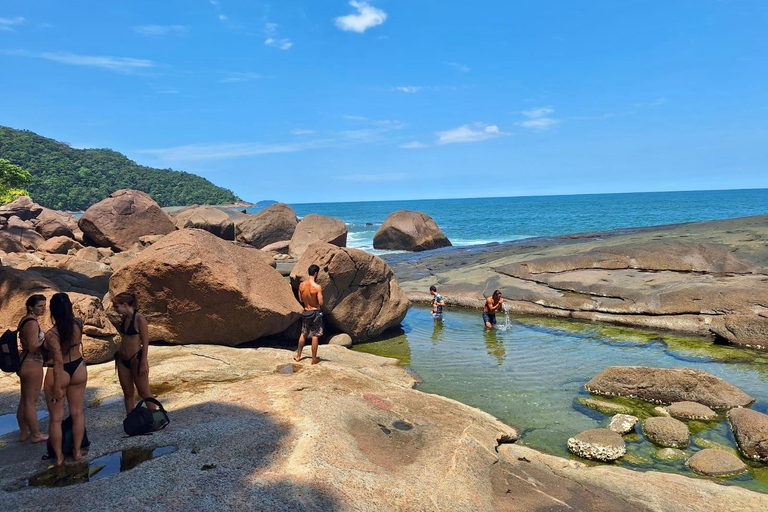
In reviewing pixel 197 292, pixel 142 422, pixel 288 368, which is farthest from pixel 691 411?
pixel 197 292

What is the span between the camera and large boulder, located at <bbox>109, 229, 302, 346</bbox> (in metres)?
10.7

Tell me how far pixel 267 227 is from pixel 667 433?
33.5 metres

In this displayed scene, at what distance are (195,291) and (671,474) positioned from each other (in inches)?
363

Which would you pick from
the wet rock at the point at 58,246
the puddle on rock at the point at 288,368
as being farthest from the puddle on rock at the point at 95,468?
the wet rock at the point at 58,246

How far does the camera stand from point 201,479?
5.19 m

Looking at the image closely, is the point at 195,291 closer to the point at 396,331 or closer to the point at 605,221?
the point at 396,331

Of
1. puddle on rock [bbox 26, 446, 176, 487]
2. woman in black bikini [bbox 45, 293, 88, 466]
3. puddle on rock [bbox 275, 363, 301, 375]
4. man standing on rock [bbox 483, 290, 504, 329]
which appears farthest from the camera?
man standing on rock [bbox 483, 290, 504, 329]

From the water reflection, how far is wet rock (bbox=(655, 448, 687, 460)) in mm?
5032

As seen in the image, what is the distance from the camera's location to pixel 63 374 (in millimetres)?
5668

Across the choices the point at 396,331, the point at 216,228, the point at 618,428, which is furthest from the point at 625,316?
the point at 216,228

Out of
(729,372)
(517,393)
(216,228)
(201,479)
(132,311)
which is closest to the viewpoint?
(201,479)

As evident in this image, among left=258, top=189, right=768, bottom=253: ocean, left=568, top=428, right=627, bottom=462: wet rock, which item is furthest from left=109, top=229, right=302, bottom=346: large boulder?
left=258, top=189, right=768, bottom=253: ocean

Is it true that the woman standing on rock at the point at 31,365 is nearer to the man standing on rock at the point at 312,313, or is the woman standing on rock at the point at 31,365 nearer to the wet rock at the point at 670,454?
Result: the man standing on rock at the point at 312,313

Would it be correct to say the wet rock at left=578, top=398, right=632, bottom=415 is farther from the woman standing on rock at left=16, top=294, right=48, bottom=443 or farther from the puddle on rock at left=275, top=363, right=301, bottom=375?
the woman standing on rock at left=16, top=294, right=48, bottom=443
